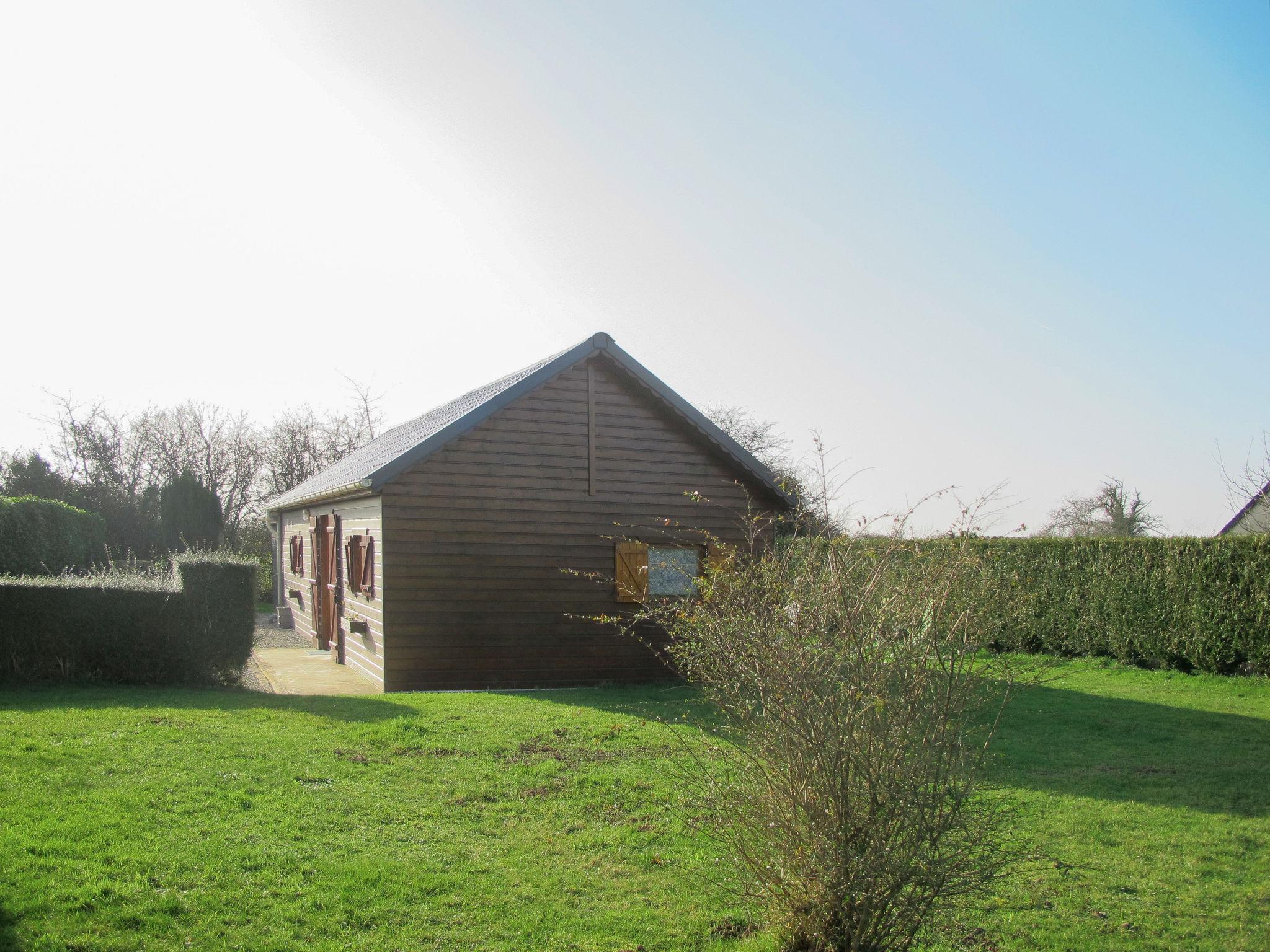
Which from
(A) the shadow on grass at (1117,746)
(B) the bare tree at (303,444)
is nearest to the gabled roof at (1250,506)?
(A) the shadow on grass at (1117,746)

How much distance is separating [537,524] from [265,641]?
28.7 feet

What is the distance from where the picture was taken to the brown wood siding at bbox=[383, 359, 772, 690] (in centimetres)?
1230

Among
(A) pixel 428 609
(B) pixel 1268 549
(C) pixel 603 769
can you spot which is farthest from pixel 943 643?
(B) pixel 1268 549

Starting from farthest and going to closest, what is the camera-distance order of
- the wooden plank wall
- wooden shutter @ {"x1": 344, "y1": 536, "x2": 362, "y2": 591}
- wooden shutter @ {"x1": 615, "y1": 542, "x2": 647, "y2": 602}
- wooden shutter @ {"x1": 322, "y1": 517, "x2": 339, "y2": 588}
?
1. wooden shutter @ {"x1": 322, "y1": 517, "x2": 339, "y2": 588}
2. wooden shutter @ {"x1": 344, "y1": 536, "x2": 362, "y2": 591}
3. wooden shutter @ {"x1": 615, "y1": 542, "x2": 647, "y2": 602}
4. the wooden plank wall

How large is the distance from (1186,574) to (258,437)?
34378 mm

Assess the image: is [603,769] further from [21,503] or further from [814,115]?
[21,503]

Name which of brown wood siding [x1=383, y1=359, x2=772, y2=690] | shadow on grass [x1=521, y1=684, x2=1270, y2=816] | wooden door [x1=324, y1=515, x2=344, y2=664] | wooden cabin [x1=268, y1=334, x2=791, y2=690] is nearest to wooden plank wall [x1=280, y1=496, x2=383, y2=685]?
wooden cabin [x1=268, y1=334, x2=791, y2=690]

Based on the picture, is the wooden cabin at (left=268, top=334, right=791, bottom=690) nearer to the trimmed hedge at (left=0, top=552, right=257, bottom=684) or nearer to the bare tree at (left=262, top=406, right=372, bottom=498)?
the trimmed hedge at (left=0, top=552, right=257, bottom=684)

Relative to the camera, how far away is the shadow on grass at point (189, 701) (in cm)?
931

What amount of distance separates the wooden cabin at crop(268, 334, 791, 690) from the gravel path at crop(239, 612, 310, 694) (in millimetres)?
1469

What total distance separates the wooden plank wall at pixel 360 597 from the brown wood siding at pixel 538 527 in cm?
33

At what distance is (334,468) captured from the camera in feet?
67.8

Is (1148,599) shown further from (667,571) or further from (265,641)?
(265,641)

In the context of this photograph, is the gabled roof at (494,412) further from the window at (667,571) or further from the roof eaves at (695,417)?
the window at (667,571)
